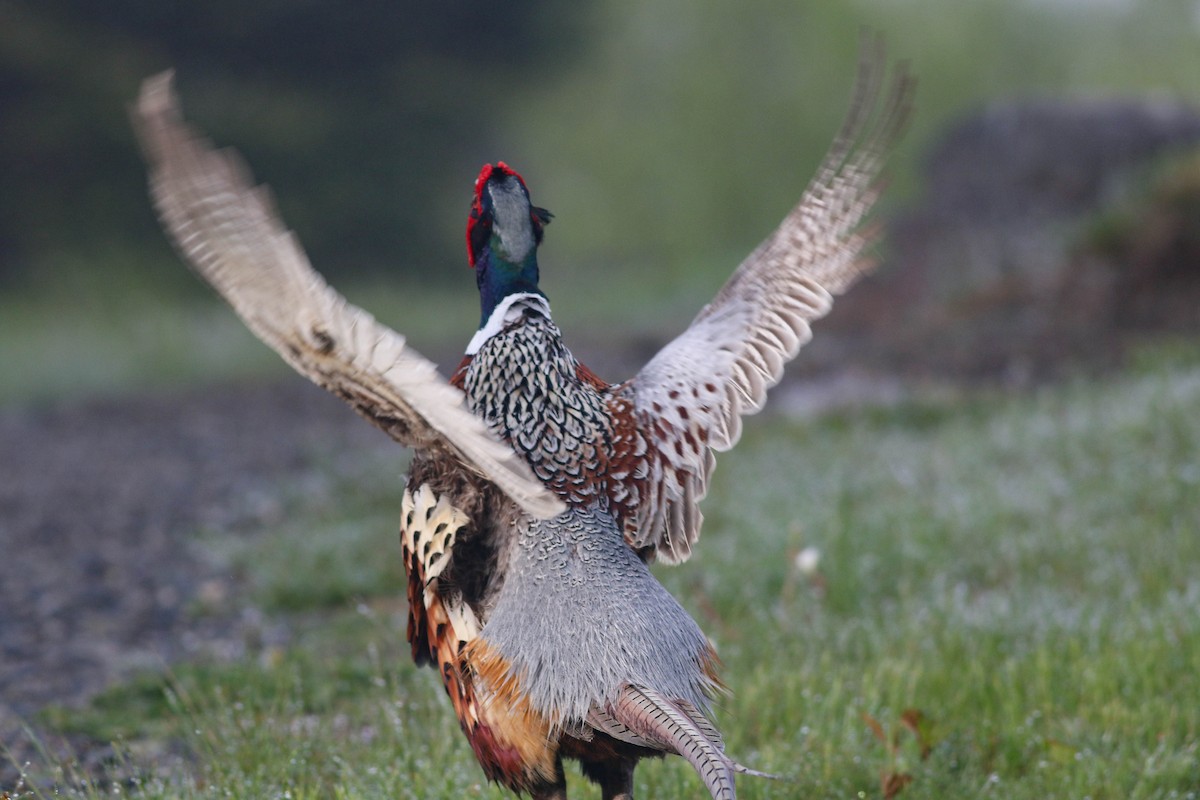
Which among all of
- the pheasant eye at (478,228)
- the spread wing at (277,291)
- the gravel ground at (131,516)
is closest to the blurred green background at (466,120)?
the gravel ground at (131,516)

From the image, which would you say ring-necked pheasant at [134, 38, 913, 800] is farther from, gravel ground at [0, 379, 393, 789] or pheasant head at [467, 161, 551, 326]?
gravel ground at [0, 379, 393, 789]

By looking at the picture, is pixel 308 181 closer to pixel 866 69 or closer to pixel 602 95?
pixel 602 95

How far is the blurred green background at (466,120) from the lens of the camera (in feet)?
39.8

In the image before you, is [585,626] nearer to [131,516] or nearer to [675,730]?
[675,730]

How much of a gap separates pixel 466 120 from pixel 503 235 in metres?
12.2

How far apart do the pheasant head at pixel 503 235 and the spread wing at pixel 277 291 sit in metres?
0.46

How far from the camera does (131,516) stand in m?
6.08

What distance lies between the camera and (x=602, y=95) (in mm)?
14805

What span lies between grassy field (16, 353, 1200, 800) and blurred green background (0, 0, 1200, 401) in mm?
5751

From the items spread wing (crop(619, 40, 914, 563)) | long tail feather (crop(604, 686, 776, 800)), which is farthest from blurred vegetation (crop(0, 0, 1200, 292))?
long tail feather (crop(604, 686, 776, 800))

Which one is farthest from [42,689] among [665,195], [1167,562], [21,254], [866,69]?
[665,195]

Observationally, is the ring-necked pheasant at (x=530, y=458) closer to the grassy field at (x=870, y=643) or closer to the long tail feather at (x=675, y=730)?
the long tail feather at (x=675, y=730)

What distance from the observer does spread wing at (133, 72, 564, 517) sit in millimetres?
1938

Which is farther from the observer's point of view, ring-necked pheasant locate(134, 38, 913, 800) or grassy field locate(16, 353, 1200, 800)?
grassy field locate(16, 353, 1200, 800)
